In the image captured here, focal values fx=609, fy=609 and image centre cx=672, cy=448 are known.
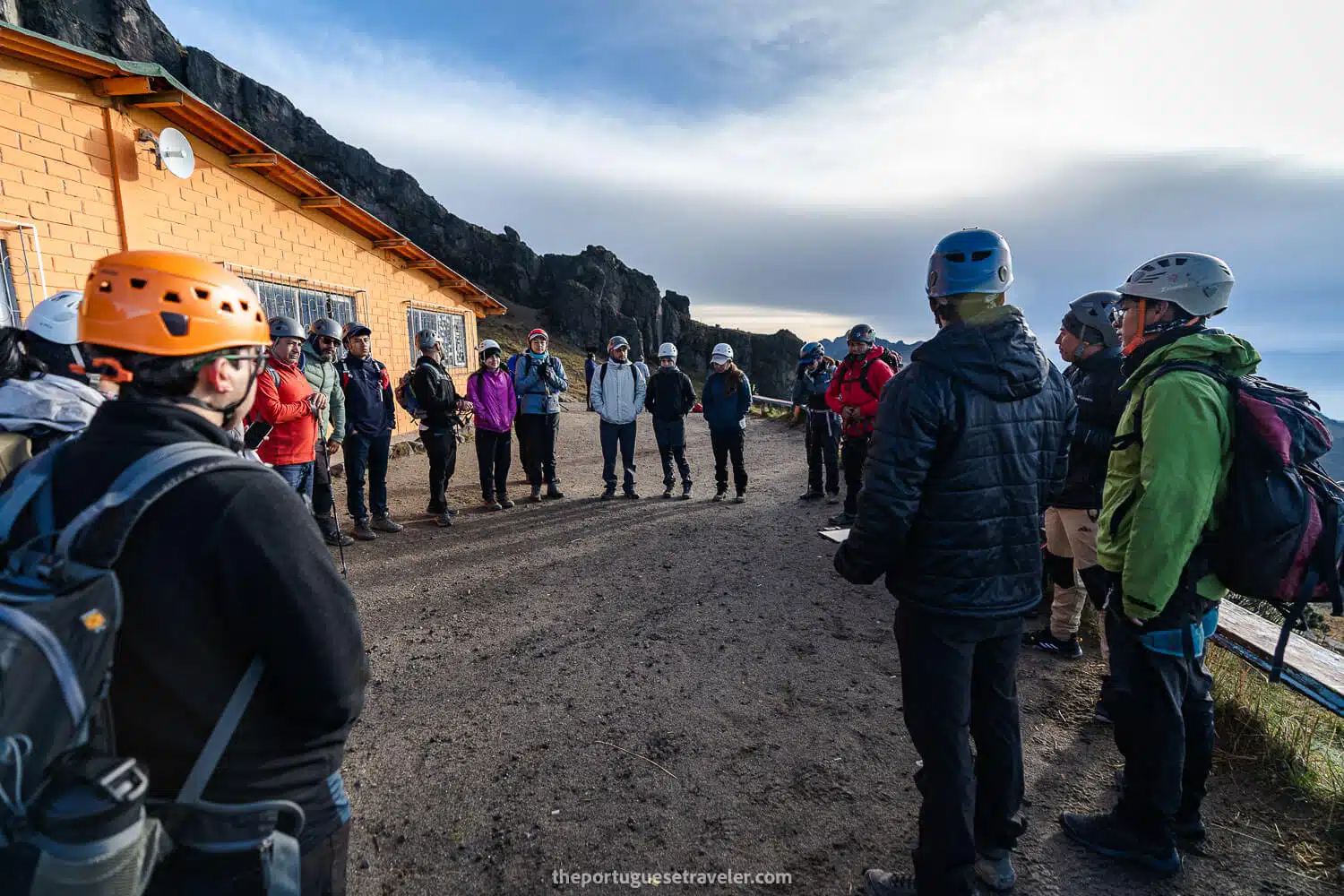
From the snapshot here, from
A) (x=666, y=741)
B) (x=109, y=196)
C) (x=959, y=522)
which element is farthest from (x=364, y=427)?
(x=959, y=522)

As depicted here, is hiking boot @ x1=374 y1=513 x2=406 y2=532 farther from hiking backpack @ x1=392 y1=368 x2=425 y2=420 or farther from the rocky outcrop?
the rocky outcrop

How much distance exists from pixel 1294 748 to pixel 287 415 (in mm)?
6779

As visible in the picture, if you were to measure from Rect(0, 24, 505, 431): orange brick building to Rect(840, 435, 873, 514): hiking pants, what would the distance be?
8.05m

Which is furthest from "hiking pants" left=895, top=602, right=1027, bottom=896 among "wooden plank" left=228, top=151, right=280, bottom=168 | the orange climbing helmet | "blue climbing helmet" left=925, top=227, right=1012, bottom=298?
"wooden plank" left=228, top=151, right=280, bottom=168

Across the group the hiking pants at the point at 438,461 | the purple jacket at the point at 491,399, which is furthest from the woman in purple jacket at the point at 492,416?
the hiking pants at the point at 438,461

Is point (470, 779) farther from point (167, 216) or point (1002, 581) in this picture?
point (167, 216)

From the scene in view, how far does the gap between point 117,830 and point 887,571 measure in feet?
6.81

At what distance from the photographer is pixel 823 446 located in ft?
27.3

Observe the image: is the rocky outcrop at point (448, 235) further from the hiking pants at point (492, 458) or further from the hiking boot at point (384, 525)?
the hiking boot at point (384, 525)

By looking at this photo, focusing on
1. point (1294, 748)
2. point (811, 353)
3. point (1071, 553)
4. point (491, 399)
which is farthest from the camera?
point (811, 353)

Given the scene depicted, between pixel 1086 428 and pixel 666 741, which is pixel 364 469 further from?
pixel 1086 428

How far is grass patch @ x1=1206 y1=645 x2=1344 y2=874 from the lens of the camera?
2463 millimetres

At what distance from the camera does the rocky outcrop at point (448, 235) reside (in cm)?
6275

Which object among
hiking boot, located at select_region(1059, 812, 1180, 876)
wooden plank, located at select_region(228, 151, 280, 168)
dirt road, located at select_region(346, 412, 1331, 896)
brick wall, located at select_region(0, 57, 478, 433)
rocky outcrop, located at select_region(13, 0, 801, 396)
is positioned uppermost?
rocky outcrop, located at select_region(13, 0, 801, 396)
